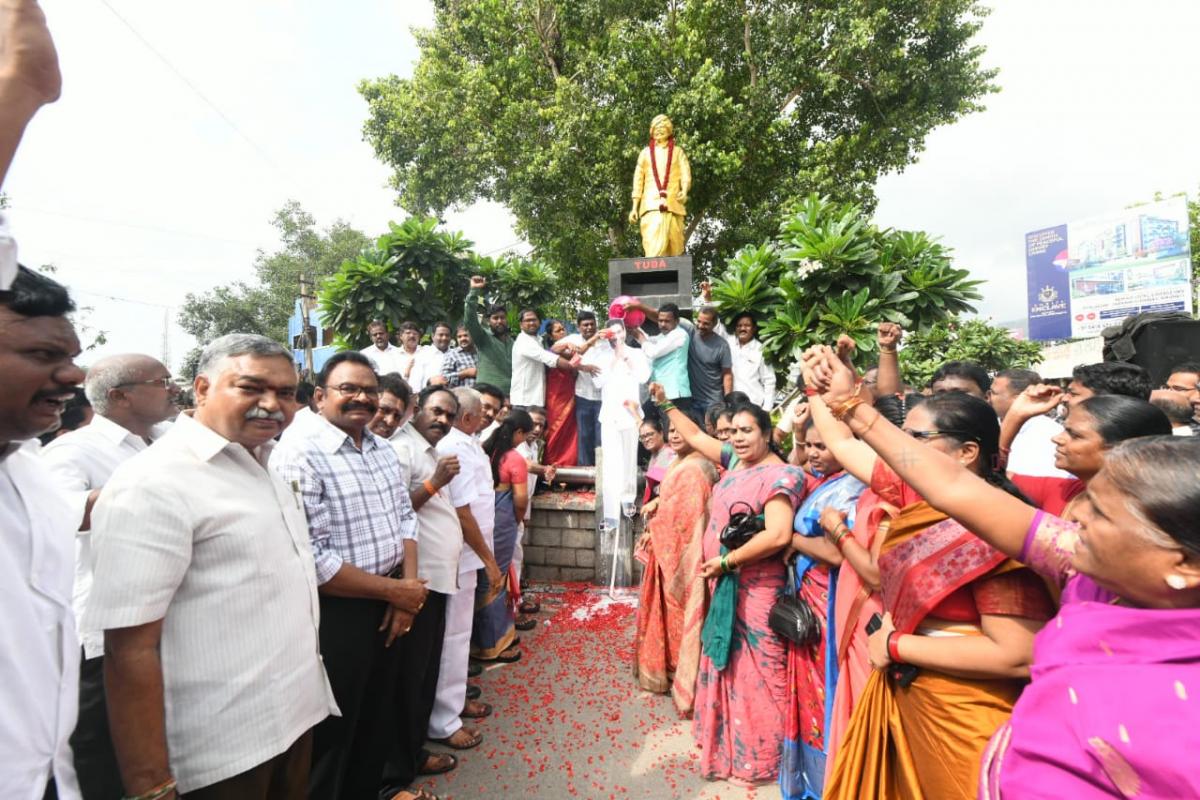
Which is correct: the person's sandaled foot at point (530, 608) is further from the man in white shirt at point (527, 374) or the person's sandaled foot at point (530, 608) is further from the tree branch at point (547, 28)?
the tree branch at point (547, 28)

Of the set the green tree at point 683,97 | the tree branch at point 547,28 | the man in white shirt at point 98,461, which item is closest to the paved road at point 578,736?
the man in white shirt at point 98,461

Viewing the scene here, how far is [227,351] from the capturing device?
6.14 feet

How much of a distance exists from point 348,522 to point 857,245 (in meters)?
4.29

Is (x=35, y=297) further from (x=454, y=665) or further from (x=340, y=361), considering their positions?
(x=454, y=665)

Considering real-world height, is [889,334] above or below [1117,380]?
above

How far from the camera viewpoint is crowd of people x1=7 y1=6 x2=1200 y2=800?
1.13 metres

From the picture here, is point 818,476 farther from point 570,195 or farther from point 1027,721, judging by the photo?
point 570,195

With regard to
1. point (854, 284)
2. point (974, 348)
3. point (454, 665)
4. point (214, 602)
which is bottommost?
point (454, 665)

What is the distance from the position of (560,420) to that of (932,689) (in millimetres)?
5713

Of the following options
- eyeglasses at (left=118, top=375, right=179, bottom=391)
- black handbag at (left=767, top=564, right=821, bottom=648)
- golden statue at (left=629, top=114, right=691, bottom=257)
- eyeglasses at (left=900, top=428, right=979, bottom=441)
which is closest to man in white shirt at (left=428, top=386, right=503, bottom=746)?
eyeglasses at (left=118, top=375, right=179, bottom=391)

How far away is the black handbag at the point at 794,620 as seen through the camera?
2.72 metres

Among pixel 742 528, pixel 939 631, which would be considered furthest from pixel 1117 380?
pixel 939 631

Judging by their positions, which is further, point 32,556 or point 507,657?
point 507,657

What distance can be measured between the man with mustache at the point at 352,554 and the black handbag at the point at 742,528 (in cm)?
143
